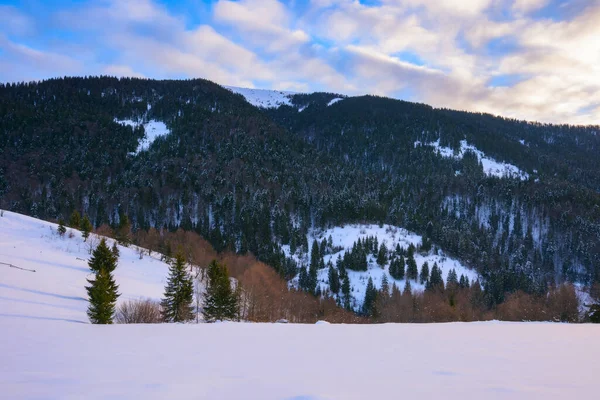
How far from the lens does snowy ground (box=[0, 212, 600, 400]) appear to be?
548 cm

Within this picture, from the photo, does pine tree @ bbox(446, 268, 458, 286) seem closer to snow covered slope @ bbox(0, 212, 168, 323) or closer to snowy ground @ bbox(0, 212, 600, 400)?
snow covered slope @ bbox(0, 212, 168, 323)

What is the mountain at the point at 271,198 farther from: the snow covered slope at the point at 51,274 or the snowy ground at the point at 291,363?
the snowy ground at the point at 291,363

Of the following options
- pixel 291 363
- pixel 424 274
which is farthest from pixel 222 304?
pixel 424 274

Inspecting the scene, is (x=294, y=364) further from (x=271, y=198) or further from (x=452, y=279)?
(x=271, y=198)

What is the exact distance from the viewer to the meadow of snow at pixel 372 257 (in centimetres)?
9431

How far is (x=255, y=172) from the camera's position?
164 meters

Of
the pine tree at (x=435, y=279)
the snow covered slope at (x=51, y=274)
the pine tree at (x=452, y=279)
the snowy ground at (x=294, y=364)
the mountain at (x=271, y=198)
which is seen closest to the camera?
the snowy ground at (x=294, y=364)

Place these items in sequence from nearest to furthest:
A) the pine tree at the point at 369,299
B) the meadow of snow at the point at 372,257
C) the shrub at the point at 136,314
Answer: the shrub at the point at 136,314 < the pine tree at the point at 369,299 < the meadow of snow at the point at 372,257

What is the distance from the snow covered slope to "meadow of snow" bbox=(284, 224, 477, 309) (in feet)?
187

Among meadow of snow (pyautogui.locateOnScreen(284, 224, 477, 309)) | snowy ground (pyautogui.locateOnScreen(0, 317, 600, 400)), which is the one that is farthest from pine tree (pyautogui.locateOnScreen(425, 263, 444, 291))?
snowy ground (pyautogui.locateOnScreen(0, 317, 600, 400))

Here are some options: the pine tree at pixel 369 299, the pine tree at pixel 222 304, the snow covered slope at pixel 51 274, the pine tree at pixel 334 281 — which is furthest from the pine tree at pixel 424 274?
the pine tree at pixel 222 304

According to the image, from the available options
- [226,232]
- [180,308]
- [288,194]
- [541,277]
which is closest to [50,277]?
[180,308]

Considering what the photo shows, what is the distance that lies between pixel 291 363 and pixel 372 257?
326ft

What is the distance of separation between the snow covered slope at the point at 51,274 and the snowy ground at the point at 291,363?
1056cm
